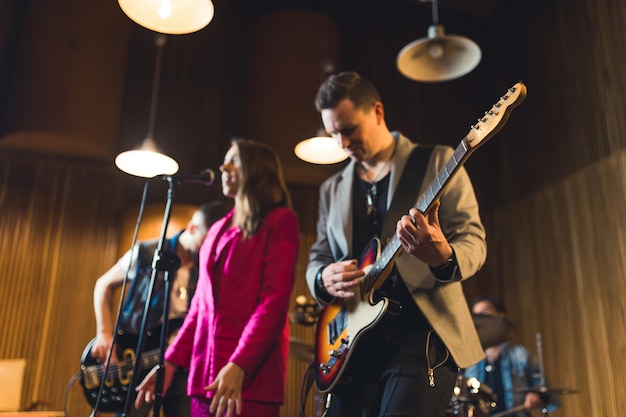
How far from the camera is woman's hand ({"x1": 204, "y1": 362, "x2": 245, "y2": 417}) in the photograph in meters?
1.77

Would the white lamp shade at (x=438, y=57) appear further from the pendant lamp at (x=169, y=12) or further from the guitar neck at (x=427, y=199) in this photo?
the guitar neck at (x=427, y=199)

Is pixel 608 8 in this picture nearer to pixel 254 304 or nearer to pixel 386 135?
pixel 386 135

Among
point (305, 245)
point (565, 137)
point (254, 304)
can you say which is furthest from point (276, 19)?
point (254, 304)

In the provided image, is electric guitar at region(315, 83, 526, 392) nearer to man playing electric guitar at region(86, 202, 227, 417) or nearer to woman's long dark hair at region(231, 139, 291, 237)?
woman's long dark hair at region(231, 139, 291, 237)

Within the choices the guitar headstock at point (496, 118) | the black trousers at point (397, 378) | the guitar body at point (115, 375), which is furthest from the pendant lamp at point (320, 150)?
the guitar headstock at point (496, 118)

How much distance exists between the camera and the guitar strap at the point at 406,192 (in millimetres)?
1900

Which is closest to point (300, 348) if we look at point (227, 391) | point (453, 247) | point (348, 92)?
point (227, 391)

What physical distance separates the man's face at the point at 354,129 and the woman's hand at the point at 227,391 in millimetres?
879

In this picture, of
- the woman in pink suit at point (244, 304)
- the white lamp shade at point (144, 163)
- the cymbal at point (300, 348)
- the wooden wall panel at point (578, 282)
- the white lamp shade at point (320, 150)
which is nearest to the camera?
the woman in pink suit at point (244, 304)

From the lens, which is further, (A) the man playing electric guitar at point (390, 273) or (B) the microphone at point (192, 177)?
(B) the microphone at point (192, 177)

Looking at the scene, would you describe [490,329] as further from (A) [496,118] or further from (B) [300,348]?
(A) [496,118]

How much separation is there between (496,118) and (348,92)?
29.8 inches

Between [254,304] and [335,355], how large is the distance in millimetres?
343

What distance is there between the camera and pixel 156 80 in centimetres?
626
